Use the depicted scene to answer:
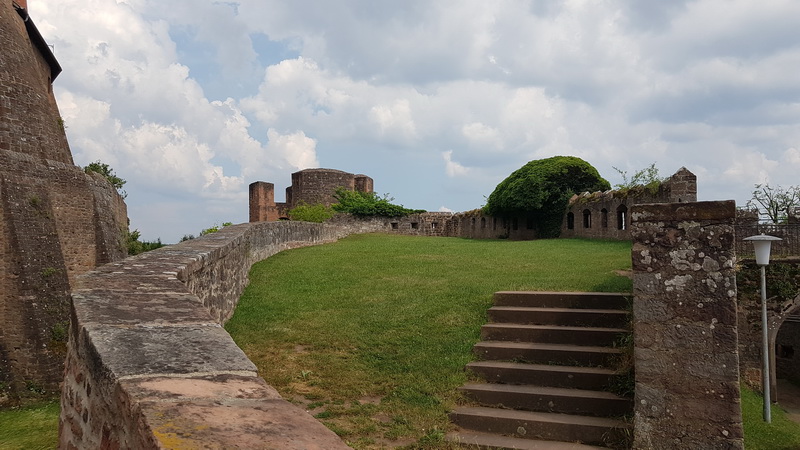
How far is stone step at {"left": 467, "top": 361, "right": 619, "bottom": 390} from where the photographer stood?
6.34m

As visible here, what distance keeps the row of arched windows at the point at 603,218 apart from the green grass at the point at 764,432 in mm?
12551

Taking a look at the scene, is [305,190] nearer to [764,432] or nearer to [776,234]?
[776,234]

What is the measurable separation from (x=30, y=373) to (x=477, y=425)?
1591 centimetres

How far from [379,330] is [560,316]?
2.73 m

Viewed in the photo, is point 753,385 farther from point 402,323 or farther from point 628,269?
point 402,323

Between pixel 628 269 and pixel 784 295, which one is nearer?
pixel 628 269

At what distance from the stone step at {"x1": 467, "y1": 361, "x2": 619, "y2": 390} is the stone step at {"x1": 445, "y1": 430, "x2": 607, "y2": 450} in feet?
3.20

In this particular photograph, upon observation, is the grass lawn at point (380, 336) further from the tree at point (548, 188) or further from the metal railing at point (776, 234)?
the tree at point (548, 188)

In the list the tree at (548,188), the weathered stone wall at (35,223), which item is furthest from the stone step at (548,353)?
the tree at (548,188)

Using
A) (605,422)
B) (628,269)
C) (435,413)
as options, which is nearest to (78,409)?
(435,413)

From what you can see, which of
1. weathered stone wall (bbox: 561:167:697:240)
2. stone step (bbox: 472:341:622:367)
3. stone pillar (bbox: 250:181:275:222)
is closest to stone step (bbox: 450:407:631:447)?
stone step (bbox: 472:341:622:367)

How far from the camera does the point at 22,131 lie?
17469mm

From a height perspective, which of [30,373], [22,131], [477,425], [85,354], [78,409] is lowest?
[30,373]

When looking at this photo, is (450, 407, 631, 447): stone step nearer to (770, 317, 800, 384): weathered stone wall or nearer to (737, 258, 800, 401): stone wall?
(737, 258, 800, 401): stone wall
